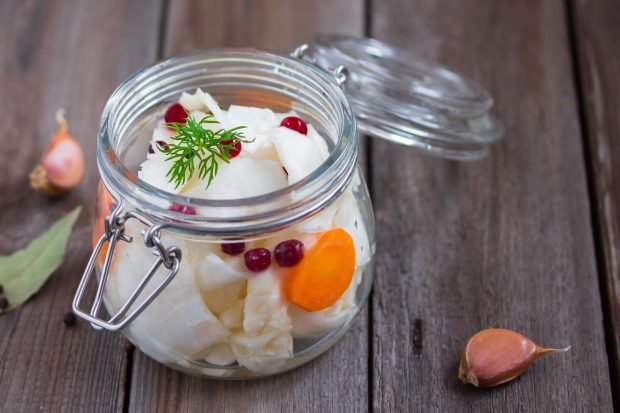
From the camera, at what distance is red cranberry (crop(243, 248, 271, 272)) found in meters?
0.98

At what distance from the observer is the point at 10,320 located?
1.21m

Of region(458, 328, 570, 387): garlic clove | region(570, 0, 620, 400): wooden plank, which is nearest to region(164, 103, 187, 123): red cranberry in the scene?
region(458, 328, 570, 387): garlic clove

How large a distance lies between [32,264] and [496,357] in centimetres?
66

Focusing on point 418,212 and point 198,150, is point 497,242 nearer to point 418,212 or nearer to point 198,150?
point 418,212

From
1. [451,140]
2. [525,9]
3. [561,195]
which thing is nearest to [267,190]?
[451,140]

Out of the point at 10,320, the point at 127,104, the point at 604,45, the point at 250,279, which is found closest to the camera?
the point at 250,279

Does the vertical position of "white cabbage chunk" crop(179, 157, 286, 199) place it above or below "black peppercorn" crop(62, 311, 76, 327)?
above

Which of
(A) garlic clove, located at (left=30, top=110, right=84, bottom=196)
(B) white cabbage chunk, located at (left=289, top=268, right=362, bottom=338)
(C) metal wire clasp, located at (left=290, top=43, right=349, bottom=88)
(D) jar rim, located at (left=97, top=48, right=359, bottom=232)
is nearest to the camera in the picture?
(D) jar rim, located at (left=97, top=48, right=359, bottom=232)

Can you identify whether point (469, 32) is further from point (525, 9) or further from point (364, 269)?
point (364, 269)

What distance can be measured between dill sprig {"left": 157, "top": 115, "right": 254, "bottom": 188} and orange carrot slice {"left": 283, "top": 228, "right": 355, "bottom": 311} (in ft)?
0.48

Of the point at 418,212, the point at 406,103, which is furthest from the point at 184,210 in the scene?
the point at 418,212

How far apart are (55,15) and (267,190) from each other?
0.83m

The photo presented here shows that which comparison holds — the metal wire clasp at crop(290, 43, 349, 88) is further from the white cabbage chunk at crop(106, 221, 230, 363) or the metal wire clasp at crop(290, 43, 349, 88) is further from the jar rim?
the white cabbage chunk at crop(106, 221, 230, 363)

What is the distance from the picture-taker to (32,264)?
4.08ft
